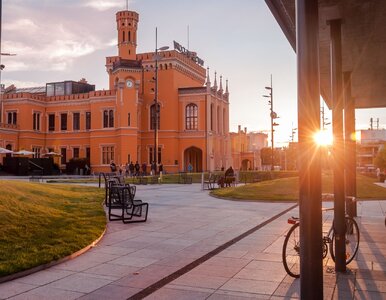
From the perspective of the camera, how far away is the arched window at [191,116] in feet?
200

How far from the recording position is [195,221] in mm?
12883

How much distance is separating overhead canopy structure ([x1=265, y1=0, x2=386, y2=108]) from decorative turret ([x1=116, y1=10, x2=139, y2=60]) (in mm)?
52158

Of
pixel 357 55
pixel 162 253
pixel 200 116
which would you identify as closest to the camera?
pixel 162 253

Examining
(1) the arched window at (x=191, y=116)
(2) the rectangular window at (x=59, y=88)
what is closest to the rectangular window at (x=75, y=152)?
(2) the rectangular window at (x=59, y=88)

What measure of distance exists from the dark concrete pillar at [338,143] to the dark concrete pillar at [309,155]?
9.80 feet

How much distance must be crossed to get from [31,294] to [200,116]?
54500mm

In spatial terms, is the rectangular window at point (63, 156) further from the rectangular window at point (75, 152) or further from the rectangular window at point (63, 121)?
the rectangular window at point (63, 121)

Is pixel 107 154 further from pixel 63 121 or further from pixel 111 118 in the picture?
pixel 63 121

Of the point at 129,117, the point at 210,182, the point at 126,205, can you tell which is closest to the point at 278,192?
→ the point at 210,182

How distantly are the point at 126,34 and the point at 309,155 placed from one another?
204 ft

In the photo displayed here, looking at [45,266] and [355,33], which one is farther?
[355,33]

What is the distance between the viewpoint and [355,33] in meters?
9.37

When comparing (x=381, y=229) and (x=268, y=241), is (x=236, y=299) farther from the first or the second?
(x=381, y=229)

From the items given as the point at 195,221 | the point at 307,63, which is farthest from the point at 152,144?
the point at 307,63
